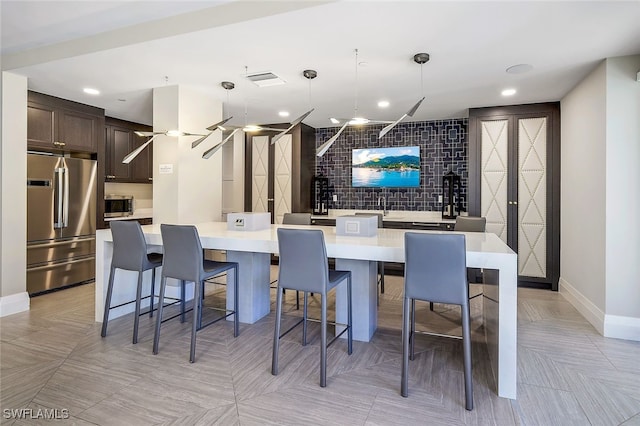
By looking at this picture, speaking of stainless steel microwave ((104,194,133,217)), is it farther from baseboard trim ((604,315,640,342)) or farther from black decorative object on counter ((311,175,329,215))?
baseboard trim ((604,315,640,342))

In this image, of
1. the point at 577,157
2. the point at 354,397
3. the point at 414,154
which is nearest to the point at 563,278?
the point at 577,157

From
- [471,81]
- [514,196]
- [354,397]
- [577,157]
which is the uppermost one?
[471,81]

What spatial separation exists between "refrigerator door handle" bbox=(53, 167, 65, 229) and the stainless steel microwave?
31.7 inches

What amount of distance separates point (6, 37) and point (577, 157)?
5.83m

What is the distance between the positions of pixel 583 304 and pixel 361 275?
252cm

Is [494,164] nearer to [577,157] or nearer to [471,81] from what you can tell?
[577,157]

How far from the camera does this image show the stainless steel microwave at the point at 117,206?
5426 mm

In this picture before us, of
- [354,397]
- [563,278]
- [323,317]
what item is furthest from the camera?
[563,278]

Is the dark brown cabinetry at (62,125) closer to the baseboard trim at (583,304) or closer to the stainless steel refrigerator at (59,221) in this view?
the stainless steel refrigerator at (59,221)

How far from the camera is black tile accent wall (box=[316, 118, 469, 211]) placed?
583 centimetres

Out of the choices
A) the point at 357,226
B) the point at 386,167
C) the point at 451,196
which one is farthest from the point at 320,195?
the point at 357,226

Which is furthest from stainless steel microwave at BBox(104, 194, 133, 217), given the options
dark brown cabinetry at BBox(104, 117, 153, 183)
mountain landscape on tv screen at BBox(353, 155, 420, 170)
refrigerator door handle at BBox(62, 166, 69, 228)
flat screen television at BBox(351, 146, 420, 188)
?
mountain landscape on tv screen at BBox(353, 155, 420, 170)

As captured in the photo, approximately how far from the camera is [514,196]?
497 cm

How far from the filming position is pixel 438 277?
2.22 m
